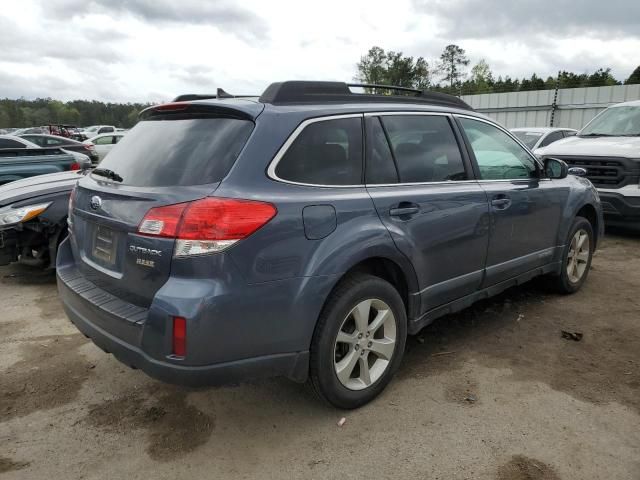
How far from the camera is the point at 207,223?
7.46 feet

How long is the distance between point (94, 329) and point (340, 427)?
4.65ft

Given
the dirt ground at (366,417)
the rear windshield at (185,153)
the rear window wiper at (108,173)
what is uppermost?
the rear windshield at (185,153)

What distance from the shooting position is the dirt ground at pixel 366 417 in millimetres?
2471

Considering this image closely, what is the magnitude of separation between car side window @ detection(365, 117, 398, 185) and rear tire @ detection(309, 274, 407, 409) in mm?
576

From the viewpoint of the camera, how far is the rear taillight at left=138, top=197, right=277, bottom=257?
2271mm

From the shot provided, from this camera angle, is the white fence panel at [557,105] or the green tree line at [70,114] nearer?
the white fence panel at [557,105]

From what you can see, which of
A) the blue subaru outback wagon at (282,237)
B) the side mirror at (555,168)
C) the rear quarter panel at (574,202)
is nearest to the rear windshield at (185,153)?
the blue subaru outback wagon at (282,237)

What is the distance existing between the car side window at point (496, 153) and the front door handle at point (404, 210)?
91cm

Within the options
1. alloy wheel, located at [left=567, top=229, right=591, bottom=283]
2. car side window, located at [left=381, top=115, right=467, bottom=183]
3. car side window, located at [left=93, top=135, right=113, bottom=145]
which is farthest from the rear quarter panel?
car side window, located at [left=93, top=135, right=113, bottom=145]

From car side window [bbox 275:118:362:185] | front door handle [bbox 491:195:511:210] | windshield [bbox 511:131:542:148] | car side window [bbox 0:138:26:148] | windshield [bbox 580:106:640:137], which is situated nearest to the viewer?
car side window [bbox 275:118:362:185]

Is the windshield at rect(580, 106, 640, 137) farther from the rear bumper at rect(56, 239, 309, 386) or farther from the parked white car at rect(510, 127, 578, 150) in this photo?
the rear bumper at rect(56, 239, 309, 386)

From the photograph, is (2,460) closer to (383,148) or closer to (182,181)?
(182,181)

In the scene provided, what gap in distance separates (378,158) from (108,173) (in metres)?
1.57

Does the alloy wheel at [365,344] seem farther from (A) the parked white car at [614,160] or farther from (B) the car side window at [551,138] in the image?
(B) the car side window at [551,138]
